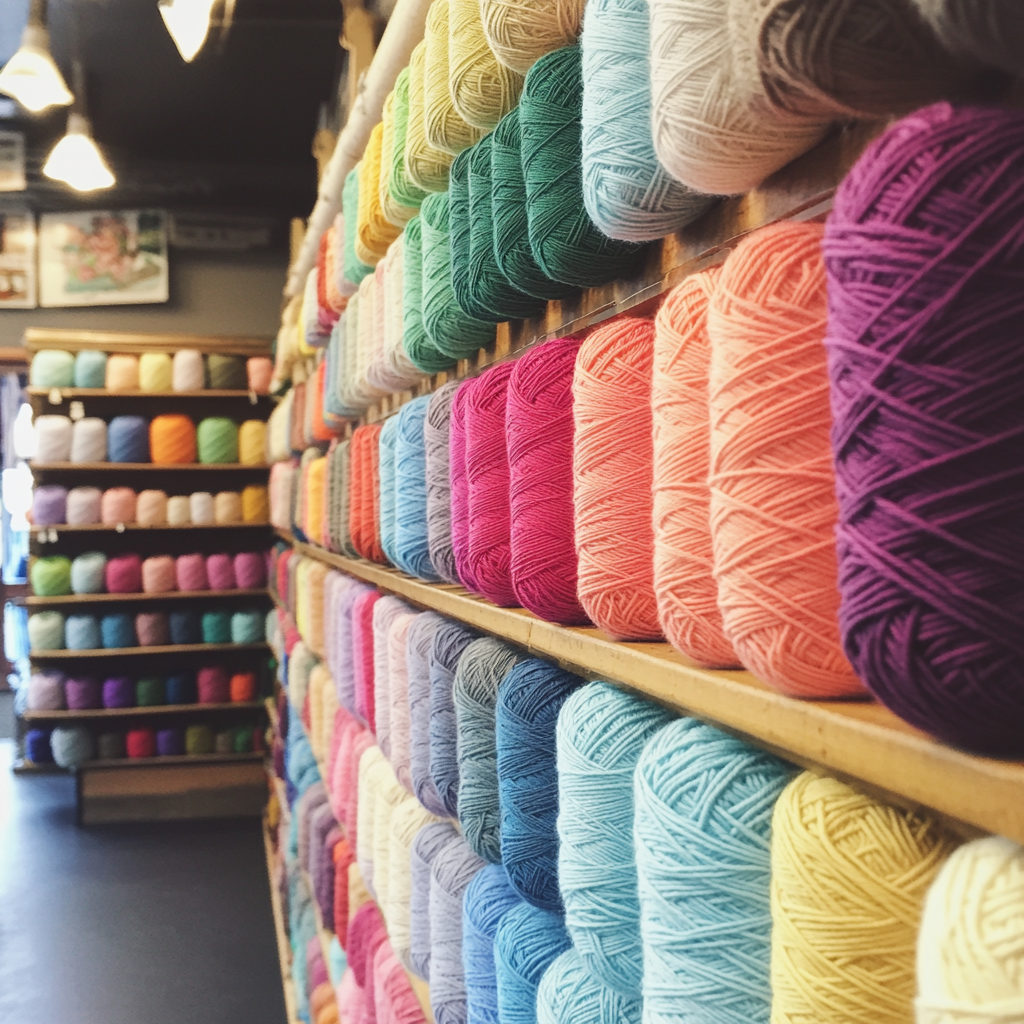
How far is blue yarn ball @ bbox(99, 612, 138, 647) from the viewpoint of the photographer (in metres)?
4.52

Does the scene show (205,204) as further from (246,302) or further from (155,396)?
(155,396)

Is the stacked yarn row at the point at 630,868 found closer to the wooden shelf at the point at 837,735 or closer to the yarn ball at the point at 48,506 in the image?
the wooden shelf at the point at 837,735

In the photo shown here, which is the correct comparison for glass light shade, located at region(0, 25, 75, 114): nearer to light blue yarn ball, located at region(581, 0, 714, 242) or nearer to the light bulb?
the light bulb

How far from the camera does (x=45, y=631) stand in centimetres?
448

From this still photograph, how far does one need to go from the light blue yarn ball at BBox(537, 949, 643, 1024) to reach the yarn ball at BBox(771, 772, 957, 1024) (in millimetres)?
312

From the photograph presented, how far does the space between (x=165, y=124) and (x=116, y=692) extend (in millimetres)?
2654

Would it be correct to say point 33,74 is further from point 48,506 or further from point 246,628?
point 246,628

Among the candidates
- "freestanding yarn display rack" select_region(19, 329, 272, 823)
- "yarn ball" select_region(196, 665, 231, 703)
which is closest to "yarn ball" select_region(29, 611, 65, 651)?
"freestanding yarn display rack" select_region(19, 329, 272, 823)

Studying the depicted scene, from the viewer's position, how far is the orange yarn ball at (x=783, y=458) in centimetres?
54

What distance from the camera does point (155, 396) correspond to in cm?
490

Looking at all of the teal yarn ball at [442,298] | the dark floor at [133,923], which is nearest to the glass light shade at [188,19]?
the teal yarn ball at [442,298]

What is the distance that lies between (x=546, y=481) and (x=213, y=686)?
13.3 ft

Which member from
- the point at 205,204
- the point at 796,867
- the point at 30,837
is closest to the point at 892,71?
the point at 796,867

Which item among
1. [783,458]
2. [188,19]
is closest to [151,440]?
[188,19]
